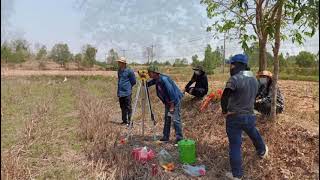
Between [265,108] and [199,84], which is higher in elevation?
[199,84]

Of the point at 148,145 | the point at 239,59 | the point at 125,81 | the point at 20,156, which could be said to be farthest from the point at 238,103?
the point at 125,81

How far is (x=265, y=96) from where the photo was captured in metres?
6.97

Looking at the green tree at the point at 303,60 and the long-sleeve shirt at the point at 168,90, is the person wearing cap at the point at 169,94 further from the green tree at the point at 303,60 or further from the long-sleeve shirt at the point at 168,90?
the green tree at the point at 303,60

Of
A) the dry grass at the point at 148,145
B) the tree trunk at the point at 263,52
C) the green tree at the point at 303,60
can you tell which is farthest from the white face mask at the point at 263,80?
the green tree at the point at 303,60

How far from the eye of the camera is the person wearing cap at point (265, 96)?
6828 millimetres

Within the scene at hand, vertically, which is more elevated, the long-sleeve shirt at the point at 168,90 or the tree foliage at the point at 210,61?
the tree foliage at the point at 210,61

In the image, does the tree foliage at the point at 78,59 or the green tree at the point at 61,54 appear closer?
the tree foliage at the point at 78,59

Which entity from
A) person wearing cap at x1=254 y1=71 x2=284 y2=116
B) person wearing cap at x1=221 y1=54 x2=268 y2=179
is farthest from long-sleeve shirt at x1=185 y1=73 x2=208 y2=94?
person wearing cap at x1=221 y1=54 x2=268 y2=179

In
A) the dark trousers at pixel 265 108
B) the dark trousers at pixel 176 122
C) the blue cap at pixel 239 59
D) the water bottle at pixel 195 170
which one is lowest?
the water bottle at pixel 195 170

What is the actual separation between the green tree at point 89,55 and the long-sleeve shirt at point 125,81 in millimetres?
39792

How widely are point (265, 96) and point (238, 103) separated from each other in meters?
1.91

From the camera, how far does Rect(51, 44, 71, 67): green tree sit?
55.3 m

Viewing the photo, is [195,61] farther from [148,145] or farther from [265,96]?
[148,145]

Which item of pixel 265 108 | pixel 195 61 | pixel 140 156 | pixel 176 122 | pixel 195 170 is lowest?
pixel 195 170
